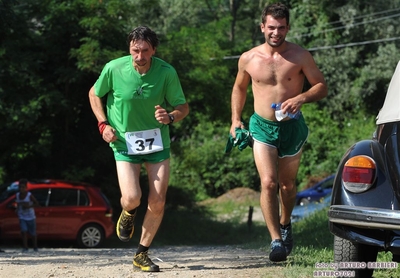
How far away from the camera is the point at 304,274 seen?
737 centimetres

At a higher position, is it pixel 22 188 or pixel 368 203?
pixel 368 203

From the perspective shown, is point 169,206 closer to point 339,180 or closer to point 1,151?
point 1,151

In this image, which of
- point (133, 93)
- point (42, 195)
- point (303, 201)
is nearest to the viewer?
point (133, 93)

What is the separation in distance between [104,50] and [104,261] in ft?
42.5

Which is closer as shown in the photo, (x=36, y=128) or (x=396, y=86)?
(x=396, y=86)

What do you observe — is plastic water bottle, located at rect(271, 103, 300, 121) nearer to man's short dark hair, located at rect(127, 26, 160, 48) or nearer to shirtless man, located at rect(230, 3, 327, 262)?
shirtless man, located at rect(230, 3, 327, 262)

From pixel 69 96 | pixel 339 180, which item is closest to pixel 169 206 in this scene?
pixel 69 96

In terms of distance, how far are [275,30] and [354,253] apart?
249 cm

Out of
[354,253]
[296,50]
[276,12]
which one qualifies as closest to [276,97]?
[296,50]

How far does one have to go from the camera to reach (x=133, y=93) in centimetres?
810

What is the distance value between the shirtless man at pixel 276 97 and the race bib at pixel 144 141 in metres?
0.79

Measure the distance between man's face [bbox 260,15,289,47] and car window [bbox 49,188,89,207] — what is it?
524 inches

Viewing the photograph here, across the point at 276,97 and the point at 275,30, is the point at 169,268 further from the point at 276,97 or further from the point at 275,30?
the point at 275,30

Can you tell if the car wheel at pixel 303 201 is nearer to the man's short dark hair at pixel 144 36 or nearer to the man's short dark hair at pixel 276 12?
the man's short dark hair at pixel 276 12
